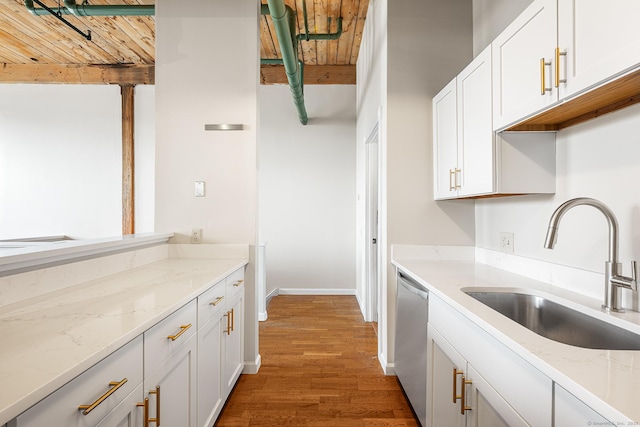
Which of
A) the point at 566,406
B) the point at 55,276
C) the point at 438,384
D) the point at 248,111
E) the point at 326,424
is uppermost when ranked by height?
the point at 248,111

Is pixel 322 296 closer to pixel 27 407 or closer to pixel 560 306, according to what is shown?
pixel 560 306

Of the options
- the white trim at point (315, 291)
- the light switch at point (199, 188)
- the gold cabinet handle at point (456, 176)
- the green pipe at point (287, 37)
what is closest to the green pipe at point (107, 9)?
the green pipe at point (287, 37)

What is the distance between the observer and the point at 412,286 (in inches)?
80.4

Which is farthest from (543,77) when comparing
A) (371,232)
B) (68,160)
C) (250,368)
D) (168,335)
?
(68,160)

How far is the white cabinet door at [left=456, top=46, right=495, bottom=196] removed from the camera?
5.53 feet

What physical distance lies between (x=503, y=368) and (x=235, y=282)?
168 cm

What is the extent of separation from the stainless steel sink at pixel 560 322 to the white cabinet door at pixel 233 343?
137cm

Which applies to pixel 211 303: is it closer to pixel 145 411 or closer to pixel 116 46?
pixel 145 411

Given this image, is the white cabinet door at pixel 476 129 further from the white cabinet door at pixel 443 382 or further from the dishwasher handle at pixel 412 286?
the white cabinet door at pixel 443 382

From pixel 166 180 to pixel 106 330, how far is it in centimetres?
180

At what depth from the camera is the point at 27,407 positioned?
0.63m

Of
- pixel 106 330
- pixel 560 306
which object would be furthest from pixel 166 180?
pixel 560 306

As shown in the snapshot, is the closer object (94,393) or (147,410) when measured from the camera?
(94,393)

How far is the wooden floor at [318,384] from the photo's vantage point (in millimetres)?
2035
